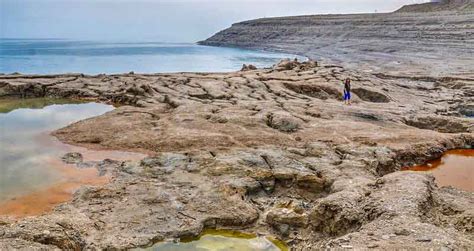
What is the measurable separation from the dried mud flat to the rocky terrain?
83.9 feet

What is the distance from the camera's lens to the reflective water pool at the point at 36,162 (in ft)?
47.9

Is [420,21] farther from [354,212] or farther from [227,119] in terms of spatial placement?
[354,212]

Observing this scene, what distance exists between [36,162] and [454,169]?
1666 cm

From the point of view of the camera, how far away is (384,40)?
91.2m

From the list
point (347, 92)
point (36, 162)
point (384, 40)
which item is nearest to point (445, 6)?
point (384, 40)

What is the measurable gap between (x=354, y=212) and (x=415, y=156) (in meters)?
8.97

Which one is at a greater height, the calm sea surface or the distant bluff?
the distant bluff

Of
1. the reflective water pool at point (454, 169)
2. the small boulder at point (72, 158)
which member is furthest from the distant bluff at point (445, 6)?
the small boulder at point (72, 158)

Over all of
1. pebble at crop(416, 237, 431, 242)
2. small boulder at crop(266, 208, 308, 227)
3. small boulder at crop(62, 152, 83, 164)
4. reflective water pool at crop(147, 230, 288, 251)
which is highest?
pebble at crop(416, 237, 431, 242)

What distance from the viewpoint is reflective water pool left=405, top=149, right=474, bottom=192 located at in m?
16.4

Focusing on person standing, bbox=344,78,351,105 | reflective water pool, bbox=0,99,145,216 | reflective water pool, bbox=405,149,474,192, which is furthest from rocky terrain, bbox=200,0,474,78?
reflective water pool, bbox=0,99,145,216

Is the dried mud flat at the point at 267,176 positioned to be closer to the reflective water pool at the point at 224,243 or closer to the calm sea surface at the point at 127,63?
the reflective water pool at the point at 224,243

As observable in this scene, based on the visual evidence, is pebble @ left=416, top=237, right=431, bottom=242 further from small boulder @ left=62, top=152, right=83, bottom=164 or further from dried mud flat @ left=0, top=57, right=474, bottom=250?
small boulder @ left=62, top=152, right=83, bottom=164

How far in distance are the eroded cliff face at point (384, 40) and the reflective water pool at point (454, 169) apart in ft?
85.3
